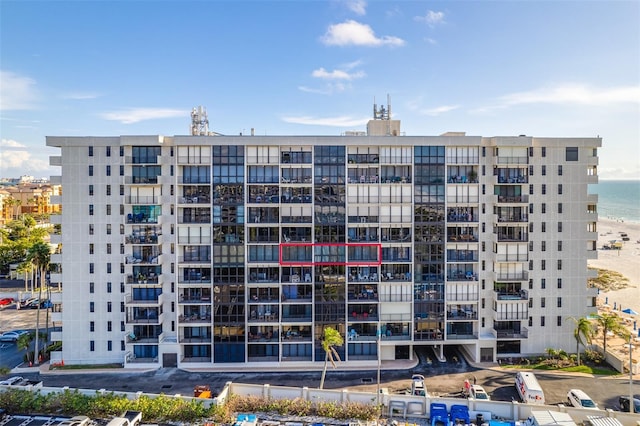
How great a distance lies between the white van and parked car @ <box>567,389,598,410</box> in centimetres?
308

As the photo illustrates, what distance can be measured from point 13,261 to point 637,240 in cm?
20984

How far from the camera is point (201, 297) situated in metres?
51.4

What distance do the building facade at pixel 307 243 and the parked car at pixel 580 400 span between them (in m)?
10.7

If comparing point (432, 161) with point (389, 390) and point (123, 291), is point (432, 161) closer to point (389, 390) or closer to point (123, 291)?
point (389, 390)

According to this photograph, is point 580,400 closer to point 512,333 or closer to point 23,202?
point 512,333

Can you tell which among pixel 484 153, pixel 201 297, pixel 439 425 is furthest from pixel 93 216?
pixel 484 153

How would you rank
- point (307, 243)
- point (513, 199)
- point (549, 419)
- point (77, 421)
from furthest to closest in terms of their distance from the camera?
point (513, 199) < point (307, 243) < point (77, 421) < point (549, 419)

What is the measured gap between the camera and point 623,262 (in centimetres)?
12050

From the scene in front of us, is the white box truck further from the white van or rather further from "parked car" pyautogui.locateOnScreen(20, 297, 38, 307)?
"parked car" pyautogui.locateOnScreen(20, 297, 38, 307)

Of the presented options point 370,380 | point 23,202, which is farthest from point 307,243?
point 23,202

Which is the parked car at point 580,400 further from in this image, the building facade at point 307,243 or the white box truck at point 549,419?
the building facade at point 307,243

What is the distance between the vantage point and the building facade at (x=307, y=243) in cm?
5066

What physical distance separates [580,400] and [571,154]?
1168 inches

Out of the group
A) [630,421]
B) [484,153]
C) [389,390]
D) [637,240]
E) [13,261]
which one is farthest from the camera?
[637,240]
